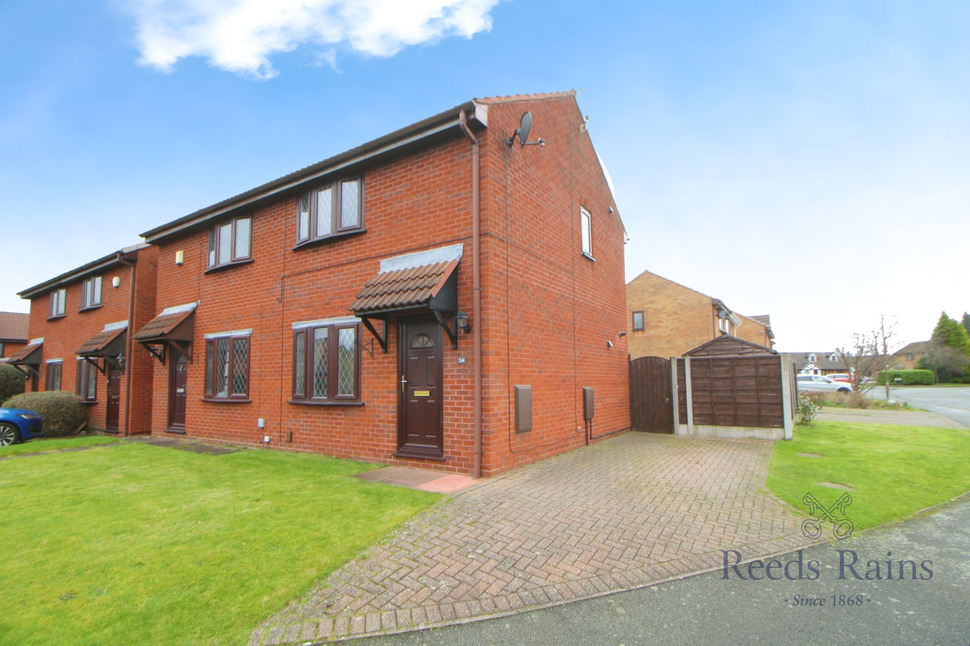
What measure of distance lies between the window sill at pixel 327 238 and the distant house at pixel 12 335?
30640mm

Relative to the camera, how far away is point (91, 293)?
51.6ft

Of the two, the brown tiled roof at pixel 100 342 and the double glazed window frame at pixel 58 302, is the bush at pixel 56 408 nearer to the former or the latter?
the brown tiled roof at pixel 100 342

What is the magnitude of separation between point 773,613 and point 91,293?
20.1 m

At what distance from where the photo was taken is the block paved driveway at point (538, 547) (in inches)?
124

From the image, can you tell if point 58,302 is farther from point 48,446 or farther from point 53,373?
point 48,446

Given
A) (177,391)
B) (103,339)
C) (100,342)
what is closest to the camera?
(177,391)

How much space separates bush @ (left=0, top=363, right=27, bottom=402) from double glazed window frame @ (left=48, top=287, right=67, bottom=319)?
396 centimetres

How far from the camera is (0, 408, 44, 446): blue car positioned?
38.8 feet

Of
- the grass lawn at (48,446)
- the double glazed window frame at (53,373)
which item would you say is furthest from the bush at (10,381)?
the grass lawn at (48,446)

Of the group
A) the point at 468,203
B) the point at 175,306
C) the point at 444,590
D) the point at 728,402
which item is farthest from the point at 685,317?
the point at 444,590

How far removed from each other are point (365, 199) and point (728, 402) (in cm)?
952

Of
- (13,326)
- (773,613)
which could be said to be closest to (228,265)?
(773,613)

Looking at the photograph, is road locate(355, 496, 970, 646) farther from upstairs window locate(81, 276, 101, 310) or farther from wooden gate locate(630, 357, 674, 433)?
upstairs window locate(81, 276, 101, 310)

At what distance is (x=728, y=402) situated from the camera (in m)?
11.1
